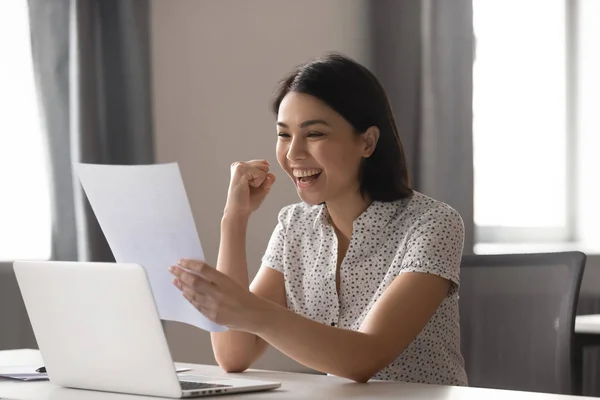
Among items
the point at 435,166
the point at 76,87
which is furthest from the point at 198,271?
the point at 435,166

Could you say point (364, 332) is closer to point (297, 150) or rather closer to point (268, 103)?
point (297, 150)

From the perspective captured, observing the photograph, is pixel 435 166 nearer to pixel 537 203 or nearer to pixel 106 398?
pixel 537 203

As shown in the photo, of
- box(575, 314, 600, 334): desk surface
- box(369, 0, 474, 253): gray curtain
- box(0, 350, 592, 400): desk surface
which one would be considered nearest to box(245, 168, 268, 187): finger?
box(0, 350, 592, 400): desk surface

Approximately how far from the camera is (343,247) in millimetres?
1936

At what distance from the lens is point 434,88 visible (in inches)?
150

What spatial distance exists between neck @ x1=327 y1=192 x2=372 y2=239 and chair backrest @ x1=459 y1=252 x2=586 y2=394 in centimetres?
28

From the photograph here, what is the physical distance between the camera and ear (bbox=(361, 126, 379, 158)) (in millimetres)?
1890

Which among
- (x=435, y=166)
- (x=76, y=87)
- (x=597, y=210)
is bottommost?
(x=597, y=210)

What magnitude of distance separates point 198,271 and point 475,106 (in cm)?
306

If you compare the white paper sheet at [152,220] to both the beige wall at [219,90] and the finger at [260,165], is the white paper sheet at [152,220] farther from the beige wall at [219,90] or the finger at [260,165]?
the beige wall at [219,90]

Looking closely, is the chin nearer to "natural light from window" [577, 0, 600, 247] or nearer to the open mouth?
the open mouth

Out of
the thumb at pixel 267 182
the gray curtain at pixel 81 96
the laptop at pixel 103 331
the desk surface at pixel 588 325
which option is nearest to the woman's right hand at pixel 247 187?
the thumb at pixel 267 182

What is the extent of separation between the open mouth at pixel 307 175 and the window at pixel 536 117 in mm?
2443

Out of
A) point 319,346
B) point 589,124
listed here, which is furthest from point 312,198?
point 589,124
